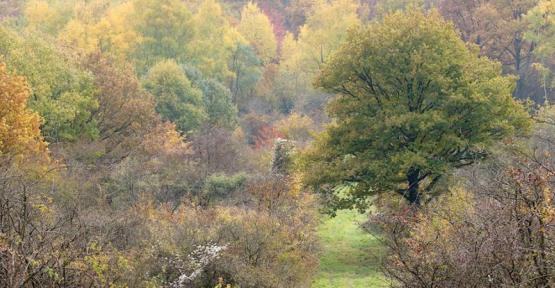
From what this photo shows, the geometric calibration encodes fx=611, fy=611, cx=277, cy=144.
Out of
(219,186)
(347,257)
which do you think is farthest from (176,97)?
(347,257)

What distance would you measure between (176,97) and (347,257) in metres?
17.5

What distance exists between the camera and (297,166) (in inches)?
845

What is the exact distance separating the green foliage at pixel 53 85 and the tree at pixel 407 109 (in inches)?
461

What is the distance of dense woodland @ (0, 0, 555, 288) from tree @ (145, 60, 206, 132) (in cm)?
8

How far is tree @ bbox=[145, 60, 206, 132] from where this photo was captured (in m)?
34.8

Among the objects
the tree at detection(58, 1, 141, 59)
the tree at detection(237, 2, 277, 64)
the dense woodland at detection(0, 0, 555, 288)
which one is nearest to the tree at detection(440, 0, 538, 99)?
the dense woodland at detection(0, 0, 555, 288)

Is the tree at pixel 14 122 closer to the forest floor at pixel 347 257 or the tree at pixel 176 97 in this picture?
the forest floor at pixel 347 257

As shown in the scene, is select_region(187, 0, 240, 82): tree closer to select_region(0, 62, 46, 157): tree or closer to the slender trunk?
select_region(0, 62, 46, 157): tree

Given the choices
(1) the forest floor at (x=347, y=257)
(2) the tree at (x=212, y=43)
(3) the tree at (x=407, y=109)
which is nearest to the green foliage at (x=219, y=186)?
(1) the forest floor at (x=347, y=257)

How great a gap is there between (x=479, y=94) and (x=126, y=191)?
41.3ft

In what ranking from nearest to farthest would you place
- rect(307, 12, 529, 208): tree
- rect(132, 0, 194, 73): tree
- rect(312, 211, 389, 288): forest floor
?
rect(312, 211, 389, 288): forest floor
rect(307, 12, 529, 208): tree
rect(132, 0, 194, 73): tree

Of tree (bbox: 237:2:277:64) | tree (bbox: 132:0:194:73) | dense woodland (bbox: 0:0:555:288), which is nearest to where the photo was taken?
dense woodland (bbox: 0:0:555:288)

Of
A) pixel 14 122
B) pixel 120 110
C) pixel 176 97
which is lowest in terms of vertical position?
pixel 176 97

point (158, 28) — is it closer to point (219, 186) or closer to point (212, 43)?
point (212, 43)
